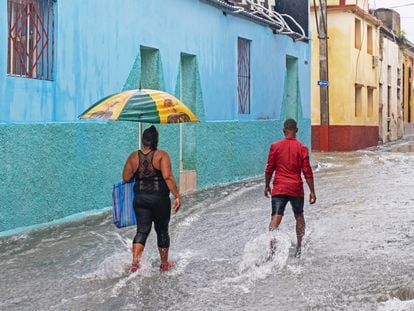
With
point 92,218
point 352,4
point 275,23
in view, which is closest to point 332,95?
point 352,4

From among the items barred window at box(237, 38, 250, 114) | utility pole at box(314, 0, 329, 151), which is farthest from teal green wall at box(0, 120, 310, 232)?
utility pole at box(314, 0, 329, 151)

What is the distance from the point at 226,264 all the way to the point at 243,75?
10215 mm

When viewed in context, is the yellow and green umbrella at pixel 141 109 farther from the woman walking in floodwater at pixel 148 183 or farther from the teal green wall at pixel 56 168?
the teal green wall at pixel 56 168

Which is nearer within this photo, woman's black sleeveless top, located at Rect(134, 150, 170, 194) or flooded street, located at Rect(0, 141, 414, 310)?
flooded street, located at Rect(0, 141, 414, 310)

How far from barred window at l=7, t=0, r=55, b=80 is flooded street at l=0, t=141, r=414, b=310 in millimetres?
2151

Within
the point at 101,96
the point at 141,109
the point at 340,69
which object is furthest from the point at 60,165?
the point at 340,69

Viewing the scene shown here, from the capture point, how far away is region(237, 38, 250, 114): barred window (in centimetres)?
1780

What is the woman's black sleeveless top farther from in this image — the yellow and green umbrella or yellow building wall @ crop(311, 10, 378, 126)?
yellow building wall @ crop(311, 10, 378, 126)

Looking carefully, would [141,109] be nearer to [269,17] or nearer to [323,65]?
[269,17]

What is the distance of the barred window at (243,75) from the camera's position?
17.8 m

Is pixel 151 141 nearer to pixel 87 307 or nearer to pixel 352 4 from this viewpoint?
pixel 87 307

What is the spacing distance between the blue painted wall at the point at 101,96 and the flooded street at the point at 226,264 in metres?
0.59

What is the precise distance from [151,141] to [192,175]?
7663 mm

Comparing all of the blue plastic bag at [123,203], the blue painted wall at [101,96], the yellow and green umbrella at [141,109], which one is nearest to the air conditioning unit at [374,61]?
the blue painted wall at [101,96]
